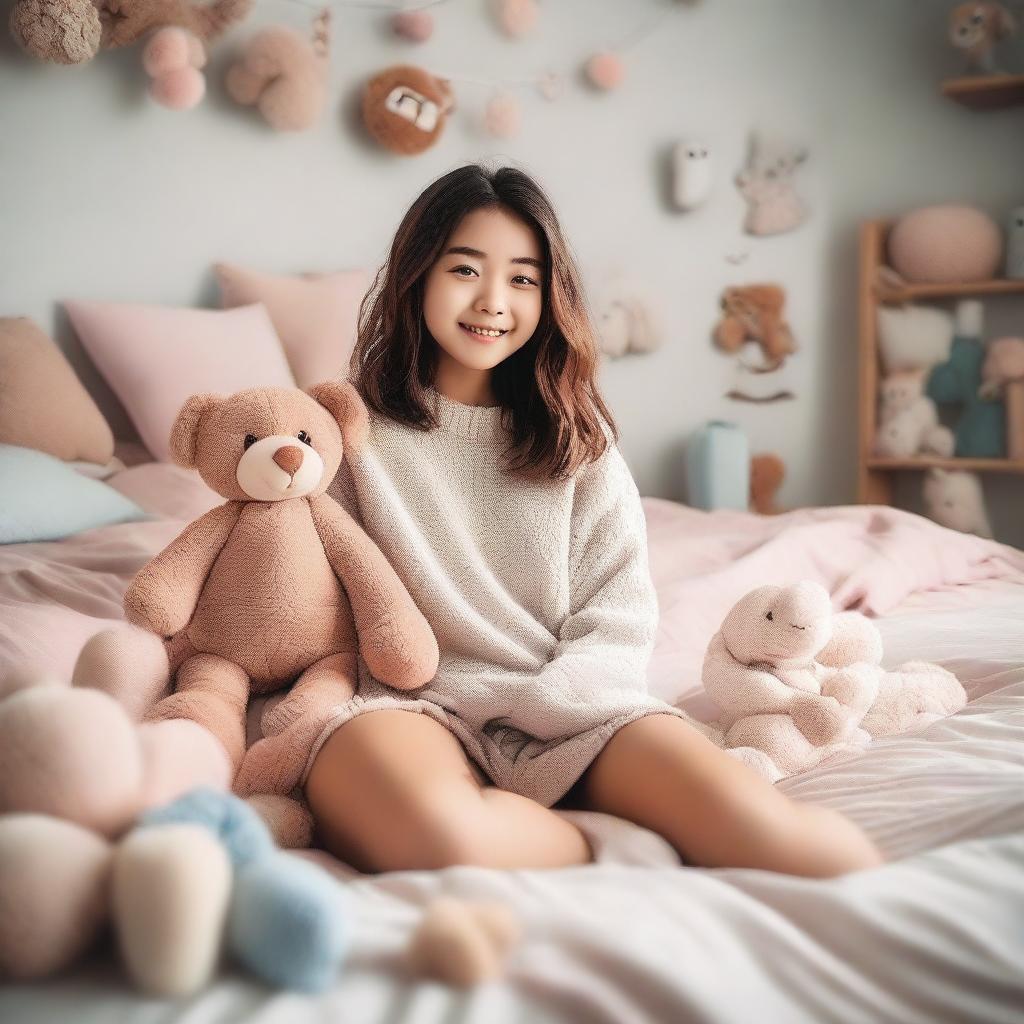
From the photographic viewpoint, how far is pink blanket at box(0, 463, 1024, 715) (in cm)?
125

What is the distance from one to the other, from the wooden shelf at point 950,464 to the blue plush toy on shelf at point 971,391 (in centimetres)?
5

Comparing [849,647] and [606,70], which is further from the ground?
[606,70]

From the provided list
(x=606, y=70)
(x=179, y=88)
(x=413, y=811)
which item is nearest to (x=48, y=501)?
(x=179, y=88)

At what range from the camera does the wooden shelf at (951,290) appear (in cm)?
284

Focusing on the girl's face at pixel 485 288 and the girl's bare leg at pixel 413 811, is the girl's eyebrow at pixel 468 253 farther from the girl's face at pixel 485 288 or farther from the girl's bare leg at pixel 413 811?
the girl's bare leg at pixel 413 811

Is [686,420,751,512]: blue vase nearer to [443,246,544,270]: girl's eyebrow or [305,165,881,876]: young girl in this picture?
[305,165,881,876]: young girl

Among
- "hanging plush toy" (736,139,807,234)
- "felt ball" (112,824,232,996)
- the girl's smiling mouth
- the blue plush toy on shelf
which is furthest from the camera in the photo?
"hanging plush toy" (736,139,807,234)

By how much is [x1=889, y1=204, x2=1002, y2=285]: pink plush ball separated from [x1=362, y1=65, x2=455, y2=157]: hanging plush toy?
133 cm

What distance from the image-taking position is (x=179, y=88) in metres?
2.30

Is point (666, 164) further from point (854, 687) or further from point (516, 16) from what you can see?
point (854, 687)

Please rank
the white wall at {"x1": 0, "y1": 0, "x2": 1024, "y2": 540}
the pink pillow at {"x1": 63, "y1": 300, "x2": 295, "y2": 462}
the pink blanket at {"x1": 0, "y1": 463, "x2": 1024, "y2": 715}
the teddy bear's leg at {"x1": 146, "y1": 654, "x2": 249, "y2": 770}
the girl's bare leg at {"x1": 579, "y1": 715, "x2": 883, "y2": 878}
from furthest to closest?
the white wall at {"x1": 0, "y1": 0, "x2": 1024, "y2": 540}
the pink pillow at {"x1": 63, "y1": 300, "x2": 295, "y2": 462}
the pink blanket at {"x1": 0, "y1": 463, "x2": 1024, "y2": 715}
the teddy bear's leg at {"x1": 146, "y1": 654, "x2": 249, "y2": 770}
the girl's bare leg at {"x1": 579, "y1": 715, "x2": 883, "y2": 878}

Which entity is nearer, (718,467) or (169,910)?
(169,910)

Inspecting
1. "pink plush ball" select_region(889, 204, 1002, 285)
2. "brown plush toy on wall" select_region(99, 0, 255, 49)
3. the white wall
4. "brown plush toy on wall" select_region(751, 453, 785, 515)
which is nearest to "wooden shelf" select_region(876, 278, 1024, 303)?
"pink plush ball" select_region(889, 204, 1002, 285)

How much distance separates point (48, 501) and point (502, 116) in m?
1.67
